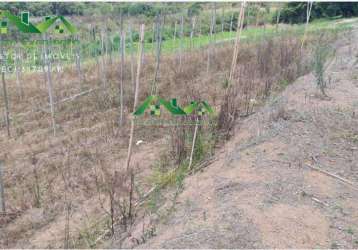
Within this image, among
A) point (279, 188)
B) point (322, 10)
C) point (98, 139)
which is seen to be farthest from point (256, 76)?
point (322, 10)

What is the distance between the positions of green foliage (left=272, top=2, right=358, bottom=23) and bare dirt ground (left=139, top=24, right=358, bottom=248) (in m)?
9.08

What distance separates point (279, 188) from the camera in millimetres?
2520

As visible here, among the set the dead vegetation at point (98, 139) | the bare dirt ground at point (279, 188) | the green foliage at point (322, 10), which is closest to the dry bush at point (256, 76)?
the dead vegetation at point (98, 139)

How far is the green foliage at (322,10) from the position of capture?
1207 centimetres

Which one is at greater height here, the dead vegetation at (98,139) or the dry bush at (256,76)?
the dry bush at (256,76)

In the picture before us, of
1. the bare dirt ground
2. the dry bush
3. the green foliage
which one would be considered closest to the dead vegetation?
the dry bush

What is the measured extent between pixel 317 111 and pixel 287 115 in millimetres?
314

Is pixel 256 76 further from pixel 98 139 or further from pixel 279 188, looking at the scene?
pixel 279 188

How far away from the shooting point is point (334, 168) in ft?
9.31

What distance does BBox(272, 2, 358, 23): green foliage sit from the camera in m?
12.1

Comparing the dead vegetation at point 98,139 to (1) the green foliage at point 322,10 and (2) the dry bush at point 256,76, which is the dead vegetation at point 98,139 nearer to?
(2) the dry bush at point 256,76

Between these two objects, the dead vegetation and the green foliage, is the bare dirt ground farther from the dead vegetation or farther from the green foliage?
the green foliage

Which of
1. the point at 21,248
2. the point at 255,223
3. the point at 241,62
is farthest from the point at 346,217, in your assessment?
the point at 241,62

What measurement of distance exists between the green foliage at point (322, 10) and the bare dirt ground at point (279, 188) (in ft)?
29.8
